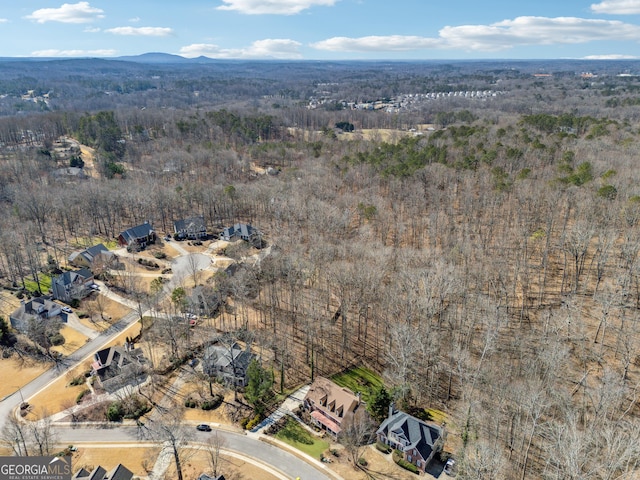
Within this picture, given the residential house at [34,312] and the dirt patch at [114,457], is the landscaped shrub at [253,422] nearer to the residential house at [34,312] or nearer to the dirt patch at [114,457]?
the dirt patch at [114,457]

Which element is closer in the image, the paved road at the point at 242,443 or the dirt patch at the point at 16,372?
the paved road at the point at 242,443

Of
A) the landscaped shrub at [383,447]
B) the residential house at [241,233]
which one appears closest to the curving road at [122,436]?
the landscaped shrub at [383,447]

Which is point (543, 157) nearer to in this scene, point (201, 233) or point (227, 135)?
point (201, 233)

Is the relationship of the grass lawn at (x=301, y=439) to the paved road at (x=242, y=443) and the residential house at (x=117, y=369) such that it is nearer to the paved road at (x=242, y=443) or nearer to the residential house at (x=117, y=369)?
the paved road at (x=242, y=443)

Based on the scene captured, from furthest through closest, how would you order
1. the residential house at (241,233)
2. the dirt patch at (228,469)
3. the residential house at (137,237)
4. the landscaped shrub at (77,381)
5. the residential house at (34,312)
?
the residential house at (241,233) → the residential house at (137,237) → the residential house at (34,312) → the landscaped shrub at (77,381) → the dirt patch at (228,469)

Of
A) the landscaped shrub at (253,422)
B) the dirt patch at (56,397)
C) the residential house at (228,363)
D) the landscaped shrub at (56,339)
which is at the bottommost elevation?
the dirt patch at (56,397)

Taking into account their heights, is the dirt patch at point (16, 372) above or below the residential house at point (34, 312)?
below

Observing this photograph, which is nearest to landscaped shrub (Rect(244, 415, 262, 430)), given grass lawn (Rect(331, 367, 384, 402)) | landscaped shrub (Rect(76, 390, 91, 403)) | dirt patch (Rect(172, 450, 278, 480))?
dirt patch (Rect(172, 450, 278, 480))

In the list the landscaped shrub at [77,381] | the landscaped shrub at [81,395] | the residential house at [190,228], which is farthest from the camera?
the residential house at [190,228]

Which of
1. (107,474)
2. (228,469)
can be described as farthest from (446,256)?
(107,474)
